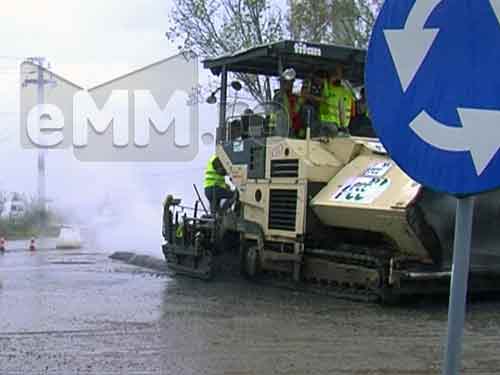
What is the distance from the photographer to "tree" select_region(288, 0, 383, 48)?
21797mm

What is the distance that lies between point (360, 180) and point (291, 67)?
2.45 m

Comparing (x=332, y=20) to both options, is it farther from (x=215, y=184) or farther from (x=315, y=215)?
(x=315, y=215)

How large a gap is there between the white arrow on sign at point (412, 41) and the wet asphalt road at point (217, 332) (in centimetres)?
357

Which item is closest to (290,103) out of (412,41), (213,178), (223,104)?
(223,104)

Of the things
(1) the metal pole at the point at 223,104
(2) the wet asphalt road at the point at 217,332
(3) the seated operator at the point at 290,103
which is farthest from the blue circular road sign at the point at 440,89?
(1) the metal pole at the point at 223,104

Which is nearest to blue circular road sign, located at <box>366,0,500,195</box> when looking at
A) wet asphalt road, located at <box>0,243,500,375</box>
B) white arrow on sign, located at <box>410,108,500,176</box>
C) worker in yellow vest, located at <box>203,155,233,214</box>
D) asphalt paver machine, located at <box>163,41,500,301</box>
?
white arrow on sign, located at <box>410,108,500,176</box>

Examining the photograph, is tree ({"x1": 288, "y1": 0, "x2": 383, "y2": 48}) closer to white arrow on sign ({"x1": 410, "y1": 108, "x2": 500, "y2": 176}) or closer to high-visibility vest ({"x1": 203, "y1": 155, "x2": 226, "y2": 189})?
high-visibility vest ({"x1": 203, "y1": 155, "x2": 226, "y2": 189})

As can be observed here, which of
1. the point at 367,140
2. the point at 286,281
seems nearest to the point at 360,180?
the point at 367,140

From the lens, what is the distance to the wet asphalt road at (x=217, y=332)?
18.2 feet

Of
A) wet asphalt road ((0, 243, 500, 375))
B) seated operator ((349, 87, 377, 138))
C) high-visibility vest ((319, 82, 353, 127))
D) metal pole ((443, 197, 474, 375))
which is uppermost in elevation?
high-visibility vest ((319, 82, 353, 127))

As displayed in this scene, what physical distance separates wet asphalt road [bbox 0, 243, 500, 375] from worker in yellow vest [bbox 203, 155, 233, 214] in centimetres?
140

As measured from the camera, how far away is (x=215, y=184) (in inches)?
445

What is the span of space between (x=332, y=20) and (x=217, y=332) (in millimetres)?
16466

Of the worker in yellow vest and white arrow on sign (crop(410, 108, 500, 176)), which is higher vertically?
white arrow on sign (crop(410, 108, 500, 176))
